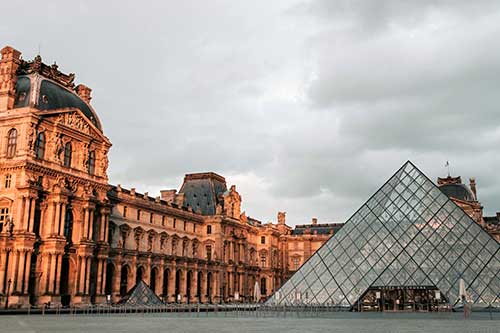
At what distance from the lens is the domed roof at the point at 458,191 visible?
77.9m

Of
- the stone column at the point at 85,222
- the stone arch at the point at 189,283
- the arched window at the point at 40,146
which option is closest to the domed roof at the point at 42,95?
the arched window at the point at 40,146

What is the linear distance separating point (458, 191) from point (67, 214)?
56.8 metres

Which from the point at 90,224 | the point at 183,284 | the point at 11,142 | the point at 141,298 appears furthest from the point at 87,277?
the point at 183,284

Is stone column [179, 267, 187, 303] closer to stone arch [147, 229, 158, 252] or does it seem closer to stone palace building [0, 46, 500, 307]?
stone palace building [0, 46, 500, 307]

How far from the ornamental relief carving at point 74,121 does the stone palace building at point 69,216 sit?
0.25 feet

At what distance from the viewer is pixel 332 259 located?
3369 cm

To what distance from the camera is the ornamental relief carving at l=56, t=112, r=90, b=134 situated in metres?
39.6

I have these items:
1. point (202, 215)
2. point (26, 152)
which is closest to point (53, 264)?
point (26, 152)

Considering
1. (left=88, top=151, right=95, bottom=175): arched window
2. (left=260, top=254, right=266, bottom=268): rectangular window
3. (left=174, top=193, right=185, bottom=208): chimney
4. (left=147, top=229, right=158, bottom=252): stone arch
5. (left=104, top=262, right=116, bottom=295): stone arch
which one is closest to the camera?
(left=88, top=151, right=95, bottom=175): arched window

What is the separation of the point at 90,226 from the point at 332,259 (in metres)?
17.4

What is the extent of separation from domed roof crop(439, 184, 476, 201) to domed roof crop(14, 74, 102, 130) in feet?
175

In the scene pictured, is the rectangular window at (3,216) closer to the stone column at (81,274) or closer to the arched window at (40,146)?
the arched window at (40,146)

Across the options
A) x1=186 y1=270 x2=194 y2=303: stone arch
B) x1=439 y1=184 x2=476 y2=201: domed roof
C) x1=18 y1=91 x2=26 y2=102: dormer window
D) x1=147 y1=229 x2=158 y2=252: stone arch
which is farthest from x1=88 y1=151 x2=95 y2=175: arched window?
x1=439 y1=184 x2=476 y2=201: domed roof

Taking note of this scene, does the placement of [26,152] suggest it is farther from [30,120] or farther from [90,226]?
[90,226]
